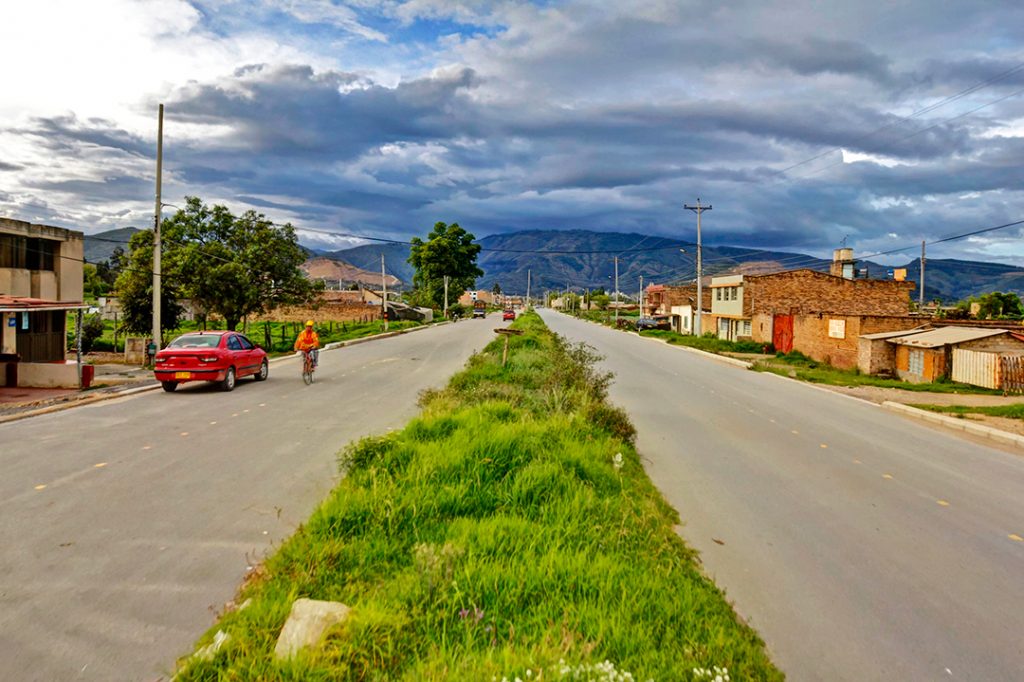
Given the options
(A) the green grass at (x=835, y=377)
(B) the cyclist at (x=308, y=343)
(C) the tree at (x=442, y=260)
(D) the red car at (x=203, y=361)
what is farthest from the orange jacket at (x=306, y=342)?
(C) the tree at (x=442, y=260)

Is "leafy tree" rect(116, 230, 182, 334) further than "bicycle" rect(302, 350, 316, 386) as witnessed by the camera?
Yes

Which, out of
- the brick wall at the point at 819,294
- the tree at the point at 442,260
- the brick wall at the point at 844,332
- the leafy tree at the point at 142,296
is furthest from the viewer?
the tree at the point at 442,260

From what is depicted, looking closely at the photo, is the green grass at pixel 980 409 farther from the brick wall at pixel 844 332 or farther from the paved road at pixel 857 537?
the brick wall at pixel 844 332

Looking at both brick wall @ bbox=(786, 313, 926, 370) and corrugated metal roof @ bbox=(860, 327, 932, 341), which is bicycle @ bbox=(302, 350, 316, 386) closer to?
corrugated metal roof @ bbox=(860, 327, 932, 341)

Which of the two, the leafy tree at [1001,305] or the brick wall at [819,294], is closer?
the brick wall at [819,294]

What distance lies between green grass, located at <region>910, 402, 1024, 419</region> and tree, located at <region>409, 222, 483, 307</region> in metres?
82.1

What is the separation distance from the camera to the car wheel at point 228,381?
1611 cm

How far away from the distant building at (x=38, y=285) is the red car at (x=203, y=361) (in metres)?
2.88

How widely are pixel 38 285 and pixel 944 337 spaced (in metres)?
31.7

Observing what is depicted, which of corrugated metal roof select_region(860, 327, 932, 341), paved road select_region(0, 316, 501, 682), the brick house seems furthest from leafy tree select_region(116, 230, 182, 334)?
the brick house

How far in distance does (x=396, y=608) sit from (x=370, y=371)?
59.1 ft

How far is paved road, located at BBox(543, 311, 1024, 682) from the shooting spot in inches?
166

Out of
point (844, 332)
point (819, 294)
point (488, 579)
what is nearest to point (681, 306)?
point (819, 294)

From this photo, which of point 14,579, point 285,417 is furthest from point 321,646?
point 285,417
